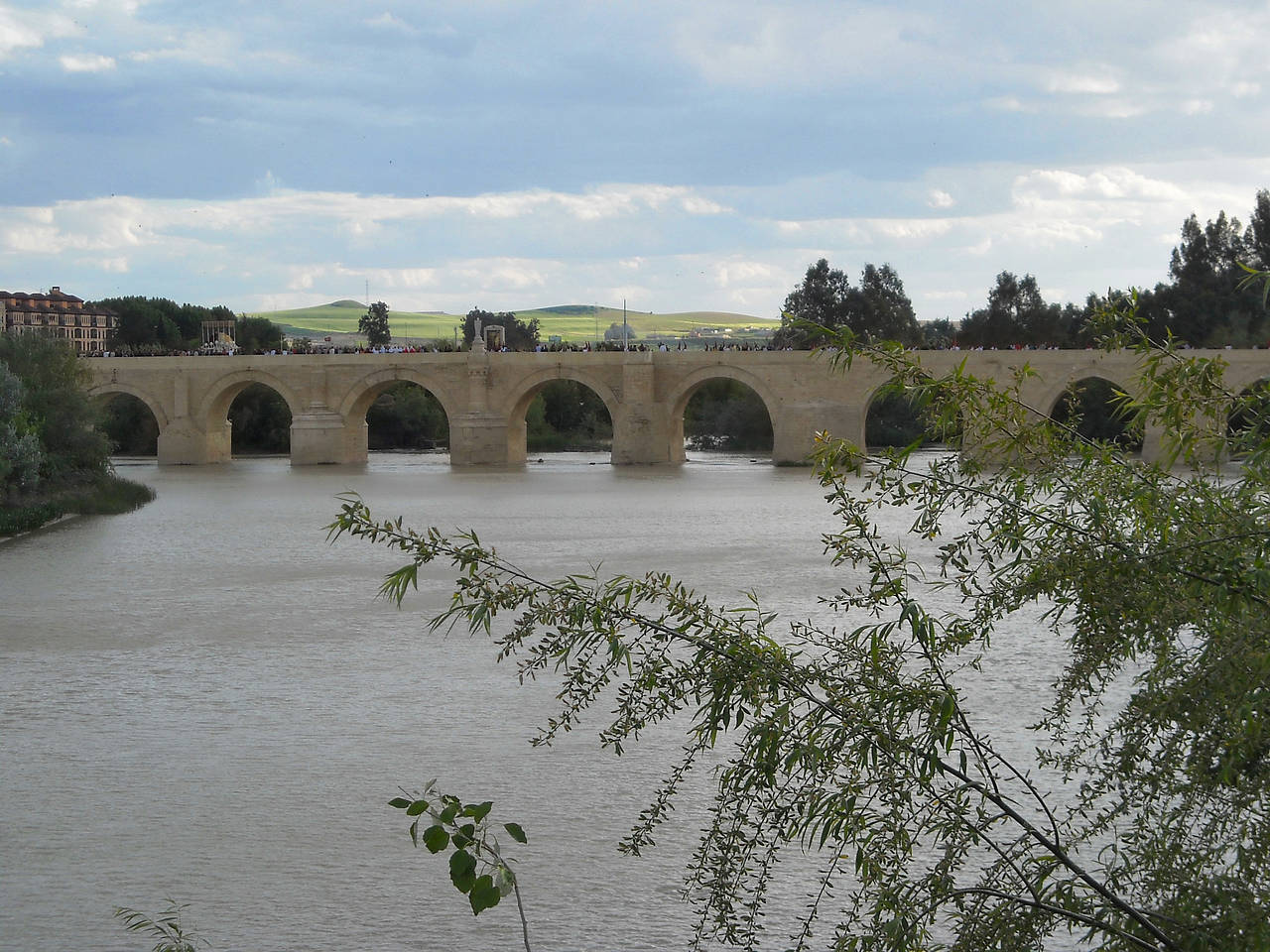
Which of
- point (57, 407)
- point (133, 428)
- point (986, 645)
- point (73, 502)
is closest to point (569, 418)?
point (133, 428)

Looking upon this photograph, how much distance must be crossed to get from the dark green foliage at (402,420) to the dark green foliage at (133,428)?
6.27 metres

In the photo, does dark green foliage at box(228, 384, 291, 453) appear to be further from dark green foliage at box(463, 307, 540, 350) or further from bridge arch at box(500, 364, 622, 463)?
dark green foliage at box(463, 307, 540, 350)

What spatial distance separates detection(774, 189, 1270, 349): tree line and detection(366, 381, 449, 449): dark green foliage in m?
11.0

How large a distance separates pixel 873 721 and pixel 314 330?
107718mm

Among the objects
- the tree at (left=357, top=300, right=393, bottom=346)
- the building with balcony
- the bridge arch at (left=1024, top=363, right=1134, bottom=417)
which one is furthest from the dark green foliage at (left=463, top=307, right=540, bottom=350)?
the bridge arch at (left=1024, top=363, right=1134, bottom=417)

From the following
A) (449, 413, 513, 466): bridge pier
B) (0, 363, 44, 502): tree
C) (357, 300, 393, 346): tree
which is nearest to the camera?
(0, 363, 44, 502): tree

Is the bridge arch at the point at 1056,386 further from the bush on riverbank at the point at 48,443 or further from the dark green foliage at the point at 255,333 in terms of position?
the dark green foliage at the point at 255,333

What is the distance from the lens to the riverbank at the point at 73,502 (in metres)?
17.7

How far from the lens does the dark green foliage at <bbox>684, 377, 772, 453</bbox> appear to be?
4059cm

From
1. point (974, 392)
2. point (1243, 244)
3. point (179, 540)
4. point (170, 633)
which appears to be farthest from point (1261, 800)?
point (1243, 244)

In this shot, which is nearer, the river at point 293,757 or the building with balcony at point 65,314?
the river at point 293,757

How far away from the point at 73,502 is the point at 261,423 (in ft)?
69.1

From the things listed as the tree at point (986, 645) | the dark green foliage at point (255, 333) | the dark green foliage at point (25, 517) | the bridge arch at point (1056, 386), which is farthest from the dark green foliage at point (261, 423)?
the tree at point (986, 645)

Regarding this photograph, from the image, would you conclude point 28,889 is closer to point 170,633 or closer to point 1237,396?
point 1237,396
